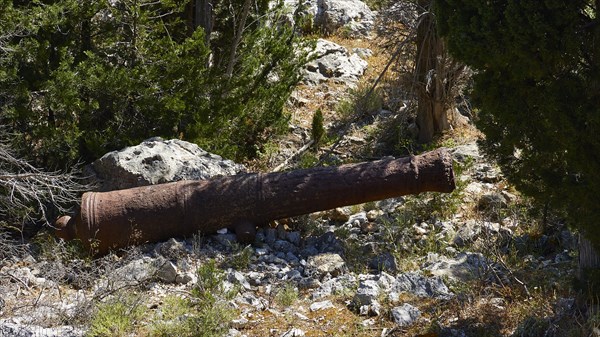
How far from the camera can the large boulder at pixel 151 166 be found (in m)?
9.66

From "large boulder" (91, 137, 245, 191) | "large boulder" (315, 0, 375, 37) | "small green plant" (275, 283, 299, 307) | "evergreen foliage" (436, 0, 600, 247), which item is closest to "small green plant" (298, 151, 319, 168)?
"large boulder" (91, 137, 245, 191)

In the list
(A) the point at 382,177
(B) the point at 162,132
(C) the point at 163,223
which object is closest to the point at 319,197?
(A) the point at 382,177

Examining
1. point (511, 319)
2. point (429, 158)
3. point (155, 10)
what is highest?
point (155, 10)

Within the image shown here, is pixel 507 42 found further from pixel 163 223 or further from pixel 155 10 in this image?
pixel 155 10

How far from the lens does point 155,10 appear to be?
11023 mm

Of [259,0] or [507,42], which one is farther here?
[259,0]

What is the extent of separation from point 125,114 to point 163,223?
2139 millimetres

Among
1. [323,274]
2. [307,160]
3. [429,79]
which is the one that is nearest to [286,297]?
[323,274]

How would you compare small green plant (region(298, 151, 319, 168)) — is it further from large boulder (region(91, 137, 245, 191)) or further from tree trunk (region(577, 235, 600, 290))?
tree trunk (region(577, 235, 600, 290))

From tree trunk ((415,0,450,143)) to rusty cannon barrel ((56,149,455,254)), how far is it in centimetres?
305

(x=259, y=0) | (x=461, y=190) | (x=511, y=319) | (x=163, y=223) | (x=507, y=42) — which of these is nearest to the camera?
(x=507, y=42)

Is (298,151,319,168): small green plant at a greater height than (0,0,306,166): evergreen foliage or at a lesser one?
lesser

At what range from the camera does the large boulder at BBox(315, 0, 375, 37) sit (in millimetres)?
17781

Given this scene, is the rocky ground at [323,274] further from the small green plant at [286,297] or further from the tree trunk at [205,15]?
the tree trunk at [205,15]
